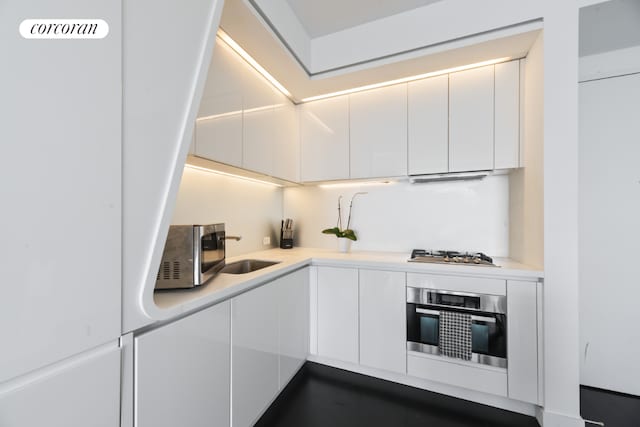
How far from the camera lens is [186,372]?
0.99m

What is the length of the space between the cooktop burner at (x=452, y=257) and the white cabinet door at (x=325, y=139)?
0.95 m

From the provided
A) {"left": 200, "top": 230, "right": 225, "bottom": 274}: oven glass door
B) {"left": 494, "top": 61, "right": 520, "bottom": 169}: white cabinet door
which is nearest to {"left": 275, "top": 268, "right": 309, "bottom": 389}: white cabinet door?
{"left": 200, "top": 230, "right": 225, "bottom": 274}: oven glass door

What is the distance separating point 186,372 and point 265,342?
1.82ft

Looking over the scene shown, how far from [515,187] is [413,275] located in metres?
1.11

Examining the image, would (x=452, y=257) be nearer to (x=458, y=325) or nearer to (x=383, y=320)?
(x=458, y=325)

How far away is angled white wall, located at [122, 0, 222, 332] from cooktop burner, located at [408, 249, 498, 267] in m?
1.66

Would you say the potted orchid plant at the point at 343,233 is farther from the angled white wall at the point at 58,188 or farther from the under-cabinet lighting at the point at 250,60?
the angled white wall at the point at 58,188

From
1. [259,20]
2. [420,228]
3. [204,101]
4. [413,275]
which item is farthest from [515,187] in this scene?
[204,101]

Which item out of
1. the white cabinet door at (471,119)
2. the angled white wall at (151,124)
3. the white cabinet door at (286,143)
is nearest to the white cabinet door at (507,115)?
the white cabinet door at (471,119)

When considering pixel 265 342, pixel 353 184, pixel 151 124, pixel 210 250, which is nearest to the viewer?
pixel 151 124

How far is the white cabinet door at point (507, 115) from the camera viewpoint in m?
1.80

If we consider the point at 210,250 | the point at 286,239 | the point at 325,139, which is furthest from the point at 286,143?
the point at 210,250

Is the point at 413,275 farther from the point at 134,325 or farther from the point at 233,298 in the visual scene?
the point at 134,325

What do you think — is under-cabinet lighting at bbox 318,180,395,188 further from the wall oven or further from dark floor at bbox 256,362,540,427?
dark floor at bbox 256,362,540,427
